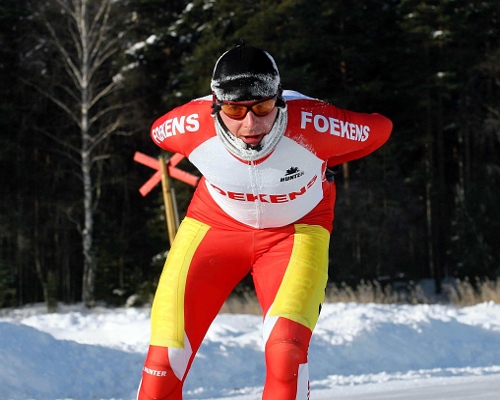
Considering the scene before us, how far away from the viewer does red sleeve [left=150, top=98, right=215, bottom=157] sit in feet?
12.0

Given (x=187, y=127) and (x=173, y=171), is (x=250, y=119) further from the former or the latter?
(x=173, y=171)

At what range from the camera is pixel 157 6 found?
80.3ft

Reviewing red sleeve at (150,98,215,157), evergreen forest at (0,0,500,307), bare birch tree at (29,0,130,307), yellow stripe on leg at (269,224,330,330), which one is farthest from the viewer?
evergreen forest at (0,0,500,307)

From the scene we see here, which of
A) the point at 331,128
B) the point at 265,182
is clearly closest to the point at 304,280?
the point at 265,182

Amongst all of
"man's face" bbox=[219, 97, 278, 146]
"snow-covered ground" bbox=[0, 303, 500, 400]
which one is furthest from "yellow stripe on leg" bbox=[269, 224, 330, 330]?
"snow-covered ground" bbox=[0, 303, 500, 400]

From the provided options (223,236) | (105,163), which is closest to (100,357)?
(223,236)

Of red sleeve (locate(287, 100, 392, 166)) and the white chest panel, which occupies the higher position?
red sleeve (locate(287, 100, 392, 166))

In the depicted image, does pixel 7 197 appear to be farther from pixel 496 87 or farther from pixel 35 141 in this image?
pixel 496 87

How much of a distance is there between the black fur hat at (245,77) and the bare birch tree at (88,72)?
668 inches

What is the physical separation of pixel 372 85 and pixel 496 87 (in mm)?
5730

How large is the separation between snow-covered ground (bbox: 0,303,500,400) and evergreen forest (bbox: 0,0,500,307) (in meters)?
11.4

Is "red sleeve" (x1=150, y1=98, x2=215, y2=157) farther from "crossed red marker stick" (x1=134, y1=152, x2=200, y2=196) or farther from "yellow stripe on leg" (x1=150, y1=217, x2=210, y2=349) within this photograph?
"crossed red marker stick" (x1=134, y1=152, x2=200, y2=196)

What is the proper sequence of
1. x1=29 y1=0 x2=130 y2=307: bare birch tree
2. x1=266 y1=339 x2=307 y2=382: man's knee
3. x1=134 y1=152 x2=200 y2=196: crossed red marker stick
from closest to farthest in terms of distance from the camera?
1. x1=266 y1=339 x2=307 y2=382: man's knee
2. x1=134 y1=152 x2=200 y2=196: crossed red marker stick
3. x1=29 y1=0 x2=130 y2=307: bare birch tree

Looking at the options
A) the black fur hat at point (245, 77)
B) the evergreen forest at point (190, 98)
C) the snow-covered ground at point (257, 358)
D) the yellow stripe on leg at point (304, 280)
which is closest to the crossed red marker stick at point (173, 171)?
the snow-covered ground at point (257, 358)
